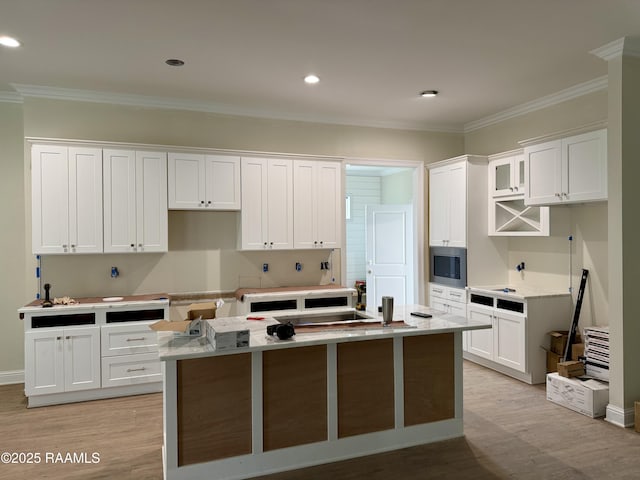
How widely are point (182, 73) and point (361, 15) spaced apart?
1842 mm

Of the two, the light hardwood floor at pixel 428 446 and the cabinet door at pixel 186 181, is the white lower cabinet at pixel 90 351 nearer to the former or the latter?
the light hardwood floor at pixel 428 446

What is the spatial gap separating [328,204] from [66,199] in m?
2.63

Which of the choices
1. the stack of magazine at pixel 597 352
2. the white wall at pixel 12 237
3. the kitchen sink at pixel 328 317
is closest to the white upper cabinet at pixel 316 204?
the kitchen sink at pixel 328 317

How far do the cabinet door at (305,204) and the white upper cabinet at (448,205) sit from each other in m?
1.65

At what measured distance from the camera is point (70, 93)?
4.62 meters

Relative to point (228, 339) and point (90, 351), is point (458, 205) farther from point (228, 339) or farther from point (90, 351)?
point (90, 351)

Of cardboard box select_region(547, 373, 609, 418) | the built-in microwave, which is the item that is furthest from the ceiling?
cardboard box select_region(547, 373, 609, 418)

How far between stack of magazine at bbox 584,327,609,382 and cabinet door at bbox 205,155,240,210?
3559 millimetres

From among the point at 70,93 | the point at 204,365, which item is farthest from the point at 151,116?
the point at 204,365

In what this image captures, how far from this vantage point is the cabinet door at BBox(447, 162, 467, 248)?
538 centimetres

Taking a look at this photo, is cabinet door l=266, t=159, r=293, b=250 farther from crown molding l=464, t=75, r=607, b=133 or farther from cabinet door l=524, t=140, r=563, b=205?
crown molding l=464, t=75, r=607, b=133

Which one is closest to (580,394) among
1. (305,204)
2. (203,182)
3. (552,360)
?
(552,360)

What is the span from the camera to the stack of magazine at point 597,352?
3955mm

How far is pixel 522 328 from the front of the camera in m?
4.55
